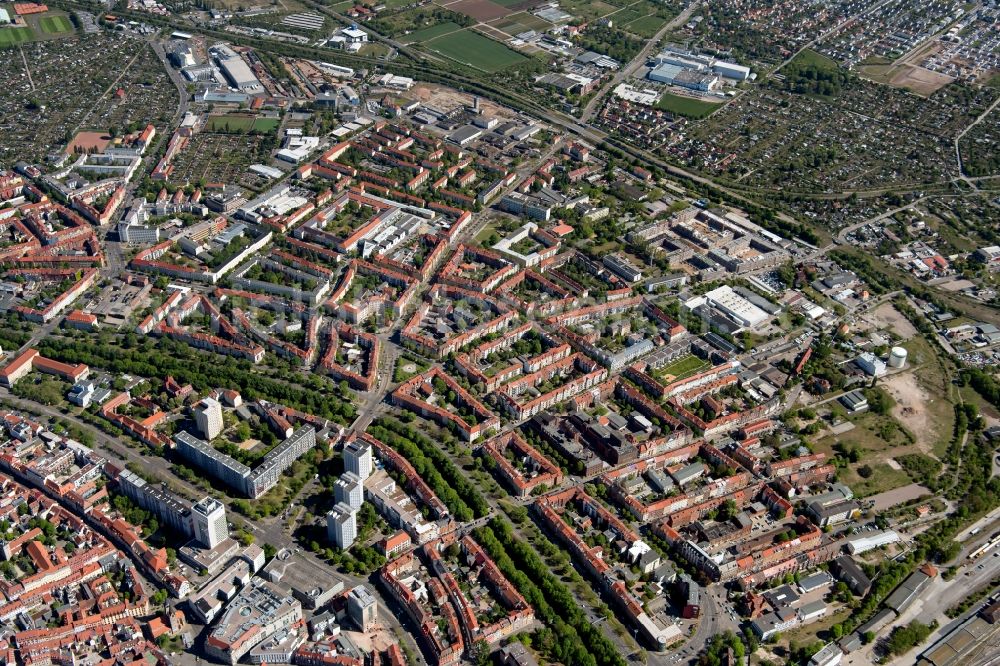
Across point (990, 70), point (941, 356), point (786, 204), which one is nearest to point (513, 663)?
point (941, 356)

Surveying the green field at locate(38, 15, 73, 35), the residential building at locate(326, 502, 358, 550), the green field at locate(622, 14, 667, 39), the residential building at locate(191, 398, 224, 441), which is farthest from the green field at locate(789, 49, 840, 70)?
the residential building at locate(326, 502, 358, 550)

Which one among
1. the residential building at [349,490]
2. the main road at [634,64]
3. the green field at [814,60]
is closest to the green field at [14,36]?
the main road at [634,64]

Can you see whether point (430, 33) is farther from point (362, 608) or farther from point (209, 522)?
point (362, 608)

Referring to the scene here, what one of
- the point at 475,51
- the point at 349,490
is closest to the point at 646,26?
the point at 475,51

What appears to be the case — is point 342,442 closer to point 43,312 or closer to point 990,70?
point 43,312

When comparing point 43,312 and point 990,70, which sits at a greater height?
point 990,70

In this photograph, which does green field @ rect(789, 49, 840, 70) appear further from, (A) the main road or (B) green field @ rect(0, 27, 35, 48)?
(B) green field @ rect(0, 27, 35, 48)

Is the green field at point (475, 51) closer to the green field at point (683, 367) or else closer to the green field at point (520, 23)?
the green field at point (520, 23)
